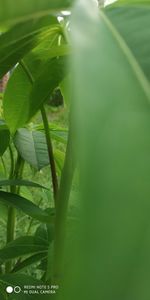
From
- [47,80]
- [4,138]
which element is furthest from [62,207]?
[4,138]

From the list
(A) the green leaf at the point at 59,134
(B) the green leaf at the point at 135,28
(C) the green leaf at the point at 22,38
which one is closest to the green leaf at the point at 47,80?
(C) the green leaf at the point at 22,38

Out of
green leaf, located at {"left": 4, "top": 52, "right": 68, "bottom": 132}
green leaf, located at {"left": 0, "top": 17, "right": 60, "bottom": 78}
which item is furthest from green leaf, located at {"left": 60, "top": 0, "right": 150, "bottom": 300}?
Result: green leaf, located at {"left": 4, "top": 52, "right": 68, "bottom": 132}

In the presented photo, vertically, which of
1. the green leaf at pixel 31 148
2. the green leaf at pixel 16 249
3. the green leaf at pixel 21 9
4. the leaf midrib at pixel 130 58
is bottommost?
the green leaf at pixel 16 249

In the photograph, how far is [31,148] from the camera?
0.72m

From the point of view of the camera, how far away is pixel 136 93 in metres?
0.20

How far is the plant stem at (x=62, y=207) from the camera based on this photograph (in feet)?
1.46

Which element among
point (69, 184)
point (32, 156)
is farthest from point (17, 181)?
point (69, 184)

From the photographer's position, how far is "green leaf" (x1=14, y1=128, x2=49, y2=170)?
71cm

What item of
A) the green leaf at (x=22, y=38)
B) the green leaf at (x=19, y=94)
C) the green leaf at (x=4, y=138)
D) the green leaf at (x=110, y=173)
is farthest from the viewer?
the green leaf at (x=4, y=138)

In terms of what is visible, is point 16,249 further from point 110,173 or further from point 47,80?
point 110,173

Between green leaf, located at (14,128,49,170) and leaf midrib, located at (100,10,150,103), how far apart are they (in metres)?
0.45

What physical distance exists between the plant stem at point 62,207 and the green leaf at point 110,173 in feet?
0.76

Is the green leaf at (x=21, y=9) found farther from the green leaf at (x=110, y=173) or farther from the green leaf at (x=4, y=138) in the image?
the green leaf at (x=4, y=138)

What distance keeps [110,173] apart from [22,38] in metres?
0.29
